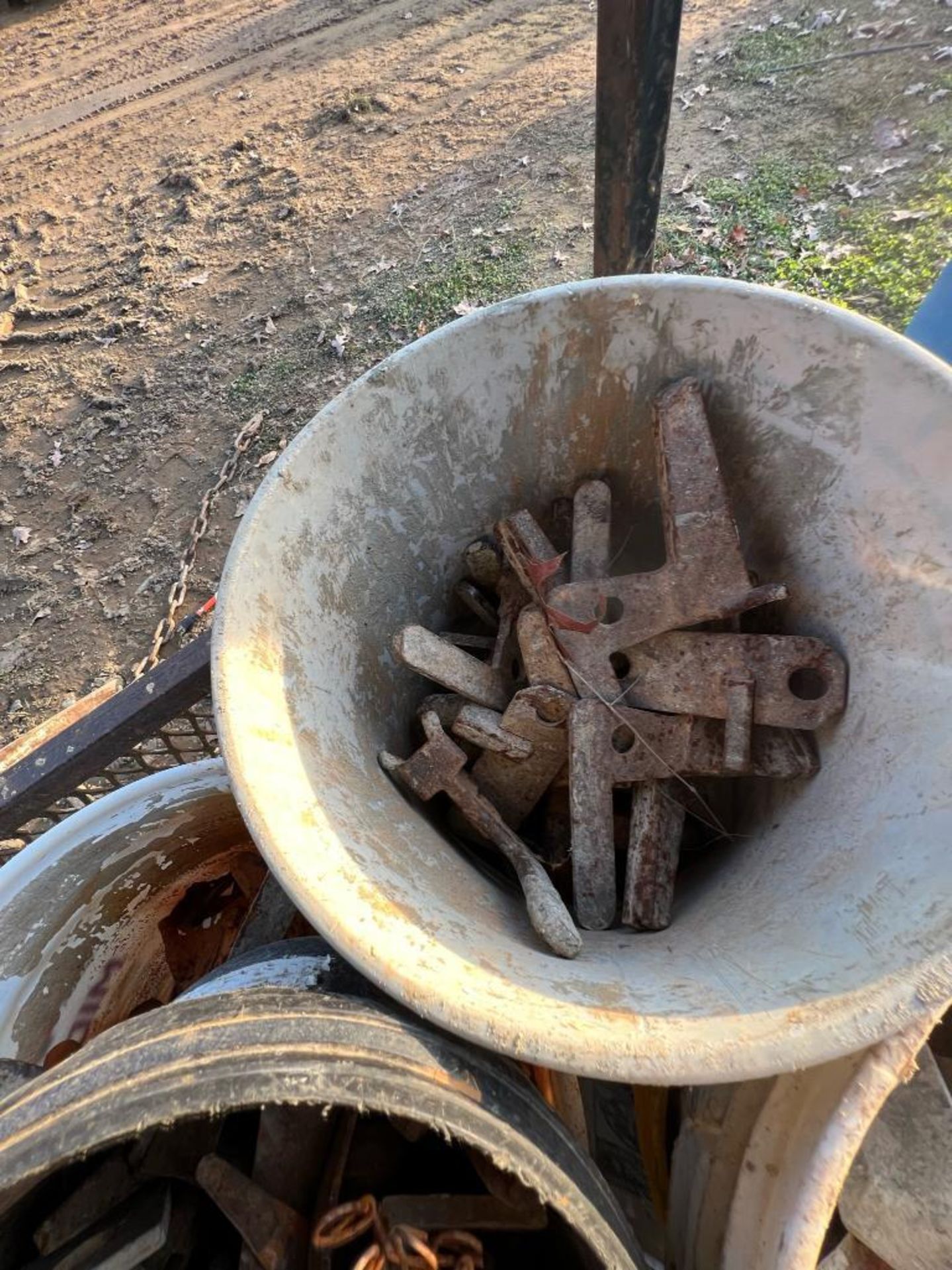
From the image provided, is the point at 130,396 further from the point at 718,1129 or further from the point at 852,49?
the point at 852,49

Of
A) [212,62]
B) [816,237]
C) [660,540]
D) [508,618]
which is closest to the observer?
[508,618]

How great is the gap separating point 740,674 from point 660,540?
1.53 ft

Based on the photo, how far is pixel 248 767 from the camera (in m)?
1.12

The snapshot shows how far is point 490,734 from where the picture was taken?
1.57 m

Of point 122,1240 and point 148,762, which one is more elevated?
point 148,762

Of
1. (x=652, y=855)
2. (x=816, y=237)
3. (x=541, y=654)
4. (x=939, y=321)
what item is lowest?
(x=652, y=855)

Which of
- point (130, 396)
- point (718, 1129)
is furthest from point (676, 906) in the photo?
point (130, 396)

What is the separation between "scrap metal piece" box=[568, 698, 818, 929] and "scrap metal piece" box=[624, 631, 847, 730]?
38 millimetres

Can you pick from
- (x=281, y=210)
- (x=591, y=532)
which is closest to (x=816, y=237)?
(x=591, y=532)

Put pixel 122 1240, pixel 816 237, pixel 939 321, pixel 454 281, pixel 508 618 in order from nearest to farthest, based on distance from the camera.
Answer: pixel 122 1240 < pixel 508 618 < pixel 939 321 < pixel 816 237 < pixel 454 281

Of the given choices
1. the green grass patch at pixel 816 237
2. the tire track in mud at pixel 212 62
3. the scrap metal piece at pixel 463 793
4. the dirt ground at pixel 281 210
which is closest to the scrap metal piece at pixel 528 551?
the scrap metal piece at pixel 463 793

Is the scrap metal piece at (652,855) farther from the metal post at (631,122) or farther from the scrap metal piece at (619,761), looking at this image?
the metal post at (631,122)

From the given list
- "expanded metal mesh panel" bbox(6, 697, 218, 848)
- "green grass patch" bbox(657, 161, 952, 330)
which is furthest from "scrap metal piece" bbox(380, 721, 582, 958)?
"green grass patch" bbox(657, 161, 952, 330)

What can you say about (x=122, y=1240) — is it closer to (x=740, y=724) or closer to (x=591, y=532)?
(x=740, y=724)
